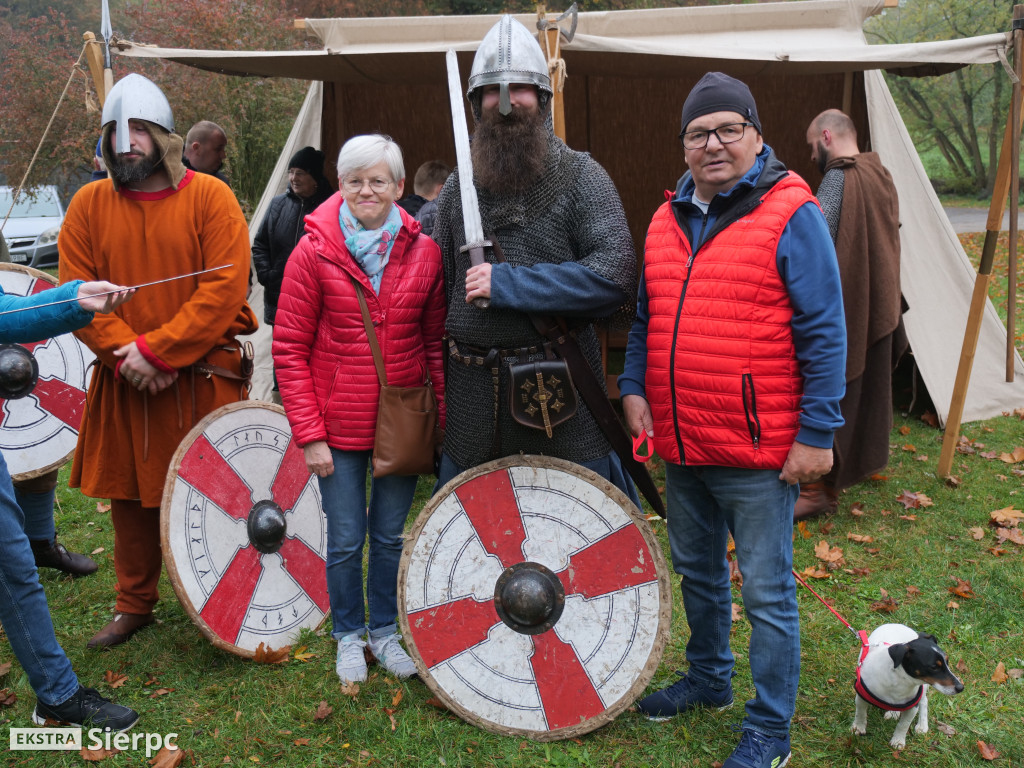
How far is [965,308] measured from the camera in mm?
5355

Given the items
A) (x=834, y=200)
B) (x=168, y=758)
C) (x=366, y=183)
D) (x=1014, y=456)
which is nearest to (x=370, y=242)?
(x=366, y=183)

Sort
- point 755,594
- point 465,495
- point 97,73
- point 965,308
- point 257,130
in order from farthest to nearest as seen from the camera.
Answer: point 257,130, point 965,308, point 97,73, point 465,495, point 755,594

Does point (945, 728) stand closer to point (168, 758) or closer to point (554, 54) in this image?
point (168, 758)

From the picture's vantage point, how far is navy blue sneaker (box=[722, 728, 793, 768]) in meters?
2.13

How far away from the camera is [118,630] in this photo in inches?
118

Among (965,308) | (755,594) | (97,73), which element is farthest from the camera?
(965,308)

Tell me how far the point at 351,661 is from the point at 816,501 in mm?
2433

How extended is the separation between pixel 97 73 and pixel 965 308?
4996mm

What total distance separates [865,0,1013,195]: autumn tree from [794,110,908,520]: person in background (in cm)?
1570

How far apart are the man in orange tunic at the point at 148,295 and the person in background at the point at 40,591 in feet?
1.66

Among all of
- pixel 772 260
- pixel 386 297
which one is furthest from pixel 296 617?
pixel 772 260

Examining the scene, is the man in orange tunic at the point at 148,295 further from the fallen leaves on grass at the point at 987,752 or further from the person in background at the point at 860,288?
the person in background at the point at 860,288

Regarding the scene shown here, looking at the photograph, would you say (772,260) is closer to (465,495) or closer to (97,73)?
(465,495)

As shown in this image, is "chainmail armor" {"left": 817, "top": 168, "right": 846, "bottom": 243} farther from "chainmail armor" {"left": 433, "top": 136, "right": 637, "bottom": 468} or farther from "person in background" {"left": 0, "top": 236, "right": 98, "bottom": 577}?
"person in background" {"left": 0, "top": 236, "right": 98, "bottom": 577}
